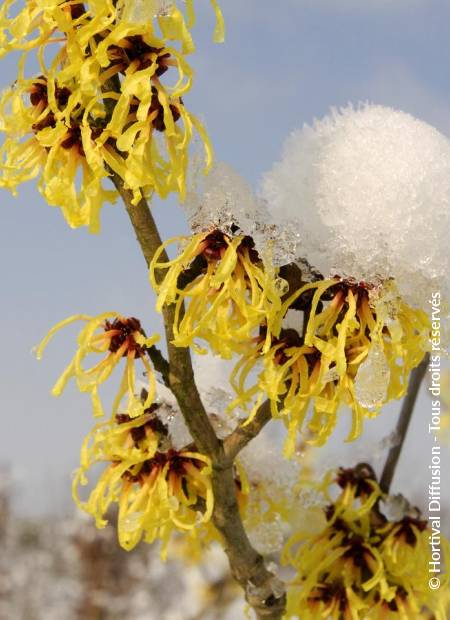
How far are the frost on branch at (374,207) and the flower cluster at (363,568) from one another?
615 mm

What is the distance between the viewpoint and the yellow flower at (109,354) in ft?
3.78

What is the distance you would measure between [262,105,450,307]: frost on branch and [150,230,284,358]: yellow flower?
8 centimetres

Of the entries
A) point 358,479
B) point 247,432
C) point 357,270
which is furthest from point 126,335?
point 358,479

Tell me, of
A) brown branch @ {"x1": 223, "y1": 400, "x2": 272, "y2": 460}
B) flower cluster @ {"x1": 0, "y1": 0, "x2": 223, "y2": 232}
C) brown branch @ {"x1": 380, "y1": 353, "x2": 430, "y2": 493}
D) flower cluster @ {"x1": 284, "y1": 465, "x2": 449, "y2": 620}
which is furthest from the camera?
brown branch @ {"x1": 380, "y1": 353, "x2": 430, "y2": 493}

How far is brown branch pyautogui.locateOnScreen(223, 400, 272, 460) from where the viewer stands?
3.90ft

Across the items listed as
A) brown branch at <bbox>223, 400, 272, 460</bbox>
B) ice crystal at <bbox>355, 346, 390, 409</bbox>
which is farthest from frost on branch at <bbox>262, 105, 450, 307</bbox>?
brown branch at <bbox>223, 400, 272, 460</bbox>

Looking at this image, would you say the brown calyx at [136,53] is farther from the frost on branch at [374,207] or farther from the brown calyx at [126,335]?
the brown calyx at [126,335]

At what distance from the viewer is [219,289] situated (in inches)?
42.8

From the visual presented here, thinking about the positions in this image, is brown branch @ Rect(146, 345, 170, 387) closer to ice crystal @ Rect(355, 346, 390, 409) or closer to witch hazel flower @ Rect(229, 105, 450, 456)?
witch hazel flower @ Rect(229, 105, 450, 456)

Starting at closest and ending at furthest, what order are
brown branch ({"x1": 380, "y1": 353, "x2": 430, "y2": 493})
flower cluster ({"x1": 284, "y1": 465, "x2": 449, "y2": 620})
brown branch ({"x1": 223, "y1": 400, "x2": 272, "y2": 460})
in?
brown branch ({"x1": 223, "y1": 400, "x2": 272, "y2": 460}), flower cluster ({"x1": 284, "y1": 465, "x2": 449, "y2": 620}), brown branch ({"x1": 380, "y1": 353, "x2": 430, "y2": 493})

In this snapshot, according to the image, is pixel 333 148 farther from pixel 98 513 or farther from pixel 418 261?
pixel 98 513

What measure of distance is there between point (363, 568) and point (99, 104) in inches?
40.4

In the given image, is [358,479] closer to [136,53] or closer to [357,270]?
[357,270]

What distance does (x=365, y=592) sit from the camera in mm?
1562
